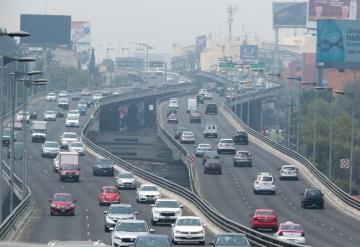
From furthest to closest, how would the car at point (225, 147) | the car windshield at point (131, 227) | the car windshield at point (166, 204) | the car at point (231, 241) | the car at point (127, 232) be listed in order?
the car at point (225, 147), the car windshield at point (166, 204), the car windshield at point (131, 227), the car at point (127, 232), the car at point (231, 241)

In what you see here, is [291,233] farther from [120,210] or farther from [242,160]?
[242,160]

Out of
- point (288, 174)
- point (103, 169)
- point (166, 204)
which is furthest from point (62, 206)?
point (288, 174)

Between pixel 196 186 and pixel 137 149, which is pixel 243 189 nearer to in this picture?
pixel 196 186

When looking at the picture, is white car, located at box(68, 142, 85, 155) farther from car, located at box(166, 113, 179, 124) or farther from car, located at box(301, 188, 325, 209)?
car, located at box(166, 113, 179, 124)

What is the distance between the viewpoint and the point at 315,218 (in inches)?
3061

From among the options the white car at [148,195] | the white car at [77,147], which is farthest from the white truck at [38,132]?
the white car at [148,195]

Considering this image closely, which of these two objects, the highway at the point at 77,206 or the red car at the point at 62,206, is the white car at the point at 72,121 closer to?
the highway at the point at 77,206

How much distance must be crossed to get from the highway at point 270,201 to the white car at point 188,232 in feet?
17.3

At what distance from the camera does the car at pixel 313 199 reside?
276 ft

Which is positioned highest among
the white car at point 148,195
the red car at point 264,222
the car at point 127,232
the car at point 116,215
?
the car at point 127,232

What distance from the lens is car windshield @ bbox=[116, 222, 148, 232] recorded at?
52062 millimetres

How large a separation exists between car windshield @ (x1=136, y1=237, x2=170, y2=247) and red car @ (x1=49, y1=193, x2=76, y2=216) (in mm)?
32824

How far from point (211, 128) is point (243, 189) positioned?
48965 mm

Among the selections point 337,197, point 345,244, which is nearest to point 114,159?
point 337,197
